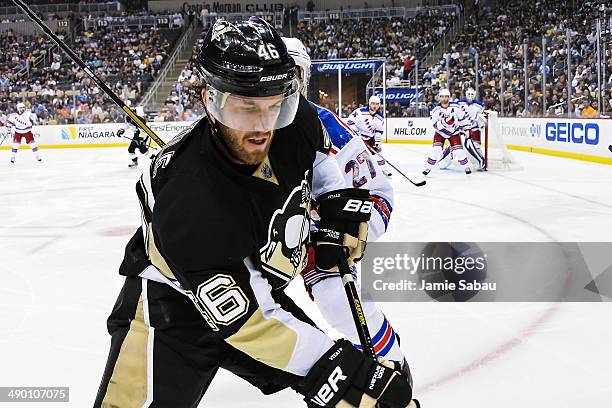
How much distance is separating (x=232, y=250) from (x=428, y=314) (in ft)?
6.74

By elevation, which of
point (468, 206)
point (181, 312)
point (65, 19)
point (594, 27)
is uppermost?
point (65, 19)

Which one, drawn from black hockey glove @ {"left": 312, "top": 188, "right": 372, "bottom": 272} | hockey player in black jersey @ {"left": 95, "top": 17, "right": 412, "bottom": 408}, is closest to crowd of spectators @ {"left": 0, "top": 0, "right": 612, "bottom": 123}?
black hockey glove @ {"left": 312, "top": 188, "right": 372, "bottom": 272}

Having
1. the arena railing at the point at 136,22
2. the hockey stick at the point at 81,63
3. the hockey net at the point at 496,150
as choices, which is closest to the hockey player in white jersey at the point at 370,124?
the hockey net at the point at 496,150

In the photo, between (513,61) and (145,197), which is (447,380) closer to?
(145,197)

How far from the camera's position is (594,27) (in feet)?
30.8

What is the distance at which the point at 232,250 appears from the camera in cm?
120

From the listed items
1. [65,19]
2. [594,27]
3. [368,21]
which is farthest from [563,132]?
[65,19]

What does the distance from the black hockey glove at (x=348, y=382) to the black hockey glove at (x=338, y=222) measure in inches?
19.0

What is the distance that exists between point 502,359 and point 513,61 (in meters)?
9.46

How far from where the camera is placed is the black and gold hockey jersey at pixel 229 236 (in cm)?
118

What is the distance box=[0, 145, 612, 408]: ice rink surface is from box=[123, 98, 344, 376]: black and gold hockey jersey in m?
0.99

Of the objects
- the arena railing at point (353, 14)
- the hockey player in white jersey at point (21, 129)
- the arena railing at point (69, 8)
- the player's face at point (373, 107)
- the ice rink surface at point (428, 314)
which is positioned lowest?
the ice rink surface at point (428, 314)

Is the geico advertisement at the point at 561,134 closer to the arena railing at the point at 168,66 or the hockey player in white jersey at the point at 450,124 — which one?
the hockey player in white jersey at the point at 450,124

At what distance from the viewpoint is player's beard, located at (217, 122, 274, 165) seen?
48.7 inches
